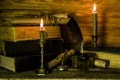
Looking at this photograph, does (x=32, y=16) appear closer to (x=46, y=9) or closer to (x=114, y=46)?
(x=46, y=9)

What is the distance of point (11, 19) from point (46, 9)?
0.33 meters

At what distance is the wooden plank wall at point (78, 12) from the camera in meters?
2.69

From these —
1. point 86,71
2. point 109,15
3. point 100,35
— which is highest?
point 109,15

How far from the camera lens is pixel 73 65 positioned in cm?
228

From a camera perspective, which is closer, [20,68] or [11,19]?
[20,68]

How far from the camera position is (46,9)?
2.72 metres

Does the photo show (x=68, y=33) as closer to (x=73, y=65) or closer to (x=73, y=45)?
(x=73, y=45)

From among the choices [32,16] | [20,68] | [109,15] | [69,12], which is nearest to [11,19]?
[32,16]

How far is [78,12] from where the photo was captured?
272 centimetres

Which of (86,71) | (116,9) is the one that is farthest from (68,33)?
(86,71)

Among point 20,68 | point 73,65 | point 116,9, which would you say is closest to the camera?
point 20,68

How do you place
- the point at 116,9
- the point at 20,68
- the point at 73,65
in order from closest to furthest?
1. the point at 20,68
2. the point at 73,65
3. the point at 116,9

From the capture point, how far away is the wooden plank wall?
2.69 m

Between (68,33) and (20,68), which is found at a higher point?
(68,33)
